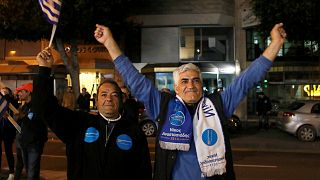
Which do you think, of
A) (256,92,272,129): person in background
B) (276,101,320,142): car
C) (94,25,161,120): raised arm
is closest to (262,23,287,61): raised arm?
(94,25,161,120): raised arm

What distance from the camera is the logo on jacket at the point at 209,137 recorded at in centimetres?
326

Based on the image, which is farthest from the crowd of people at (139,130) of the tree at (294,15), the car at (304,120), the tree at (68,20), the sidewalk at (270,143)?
the tree at (68,20)

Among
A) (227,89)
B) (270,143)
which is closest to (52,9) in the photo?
(227,89)

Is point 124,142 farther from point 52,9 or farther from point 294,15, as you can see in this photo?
point 294,15

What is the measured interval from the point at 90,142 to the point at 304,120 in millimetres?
14556

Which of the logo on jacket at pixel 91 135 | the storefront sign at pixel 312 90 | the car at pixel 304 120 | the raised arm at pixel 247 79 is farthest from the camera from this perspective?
the storefront sign at pixel 312 90

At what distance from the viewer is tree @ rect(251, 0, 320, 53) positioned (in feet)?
55.8

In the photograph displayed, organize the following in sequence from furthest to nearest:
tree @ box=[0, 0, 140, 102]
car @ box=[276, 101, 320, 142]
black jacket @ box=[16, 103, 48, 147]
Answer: tree @ box=[0, 0, 140, 102]
car @ box=[276, 101, 320, 142]
black jacket @ box=[16, 103, 48, 147]

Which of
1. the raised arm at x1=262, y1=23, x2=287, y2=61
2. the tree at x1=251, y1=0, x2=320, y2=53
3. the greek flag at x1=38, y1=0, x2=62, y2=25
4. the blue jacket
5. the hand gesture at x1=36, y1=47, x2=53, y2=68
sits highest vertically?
the tree at x1=251, y1=0, x2=320, y2=53

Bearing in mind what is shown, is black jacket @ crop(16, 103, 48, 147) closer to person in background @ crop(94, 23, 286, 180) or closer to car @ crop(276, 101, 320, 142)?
person in background @ crop(94, 23, 286, 180)

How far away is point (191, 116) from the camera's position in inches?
132

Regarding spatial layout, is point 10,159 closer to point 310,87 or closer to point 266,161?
point 266,161

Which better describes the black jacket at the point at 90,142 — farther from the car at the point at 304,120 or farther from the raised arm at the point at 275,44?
the car at the point at 304,120

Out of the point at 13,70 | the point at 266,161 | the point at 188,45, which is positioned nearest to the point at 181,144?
the point at 266,161
